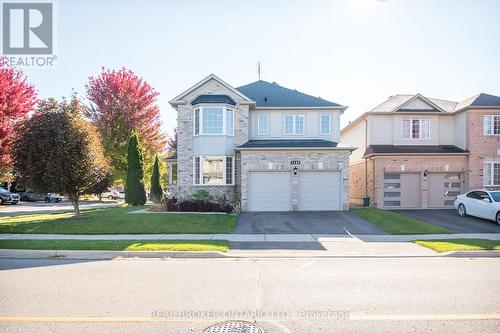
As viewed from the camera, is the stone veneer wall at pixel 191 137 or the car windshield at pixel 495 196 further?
the stone veneer wall at pixel 191 137

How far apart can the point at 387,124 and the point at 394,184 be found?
4.21 meters

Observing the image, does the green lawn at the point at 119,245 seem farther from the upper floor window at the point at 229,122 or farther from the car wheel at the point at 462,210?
the car wheel at the point at 462,210

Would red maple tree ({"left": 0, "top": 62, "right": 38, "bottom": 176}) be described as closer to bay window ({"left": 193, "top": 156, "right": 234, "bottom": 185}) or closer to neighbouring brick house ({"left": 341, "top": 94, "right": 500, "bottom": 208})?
bay window ({"left": 193, "top": 156, "right": 234, "bottom": 185})

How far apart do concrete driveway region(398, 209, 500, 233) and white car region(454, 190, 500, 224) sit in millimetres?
336

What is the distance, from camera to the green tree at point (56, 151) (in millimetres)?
16219

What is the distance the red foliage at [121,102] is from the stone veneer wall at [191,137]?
A: 1425 cm

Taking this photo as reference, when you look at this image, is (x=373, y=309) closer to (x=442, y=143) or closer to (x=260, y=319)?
(x=260, y=319)

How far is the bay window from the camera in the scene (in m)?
21.8

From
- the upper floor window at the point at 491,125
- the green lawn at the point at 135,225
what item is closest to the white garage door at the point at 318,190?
the green lawn at the point at 135,225

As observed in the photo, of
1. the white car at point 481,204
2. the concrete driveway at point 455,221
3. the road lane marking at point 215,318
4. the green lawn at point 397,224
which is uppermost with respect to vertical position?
the white car at point 481,204

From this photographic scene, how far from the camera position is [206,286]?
727 centimetres

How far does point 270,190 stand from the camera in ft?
69.3

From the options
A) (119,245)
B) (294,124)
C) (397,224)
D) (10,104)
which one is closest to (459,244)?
(397,224)

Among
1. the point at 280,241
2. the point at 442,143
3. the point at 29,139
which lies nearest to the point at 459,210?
the point at 442,143
